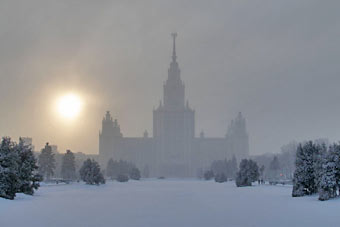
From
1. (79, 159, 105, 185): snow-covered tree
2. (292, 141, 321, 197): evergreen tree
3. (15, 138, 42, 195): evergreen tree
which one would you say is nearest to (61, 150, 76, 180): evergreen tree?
(79, 159, 105, 185): snow-covered tree

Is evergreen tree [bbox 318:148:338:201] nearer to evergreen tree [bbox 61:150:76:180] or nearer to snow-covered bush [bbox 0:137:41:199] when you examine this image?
snow-covered bush [bbox 0:137:41:199]

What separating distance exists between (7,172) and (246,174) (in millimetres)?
41498

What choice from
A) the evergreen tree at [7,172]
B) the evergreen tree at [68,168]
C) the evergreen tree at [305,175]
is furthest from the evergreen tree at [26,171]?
the evergreen tree at [68,168]

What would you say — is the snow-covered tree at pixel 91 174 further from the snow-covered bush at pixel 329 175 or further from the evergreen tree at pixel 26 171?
the snow-covered bush at pixel 329 175

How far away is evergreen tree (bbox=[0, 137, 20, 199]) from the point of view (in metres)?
36.2

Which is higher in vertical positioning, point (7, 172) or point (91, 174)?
point (91, 174)

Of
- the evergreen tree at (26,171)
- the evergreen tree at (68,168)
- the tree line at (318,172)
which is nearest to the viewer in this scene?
the tree line at (318,172)

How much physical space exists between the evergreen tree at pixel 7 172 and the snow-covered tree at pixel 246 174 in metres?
39.2

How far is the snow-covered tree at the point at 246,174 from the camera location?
70.6 metres

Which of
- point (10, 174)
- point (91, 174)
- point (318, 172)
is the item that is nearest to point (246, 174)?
point (91, 174)

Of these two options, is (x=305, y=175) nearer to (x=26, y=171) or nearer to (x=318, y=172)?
(x=318, y=172)

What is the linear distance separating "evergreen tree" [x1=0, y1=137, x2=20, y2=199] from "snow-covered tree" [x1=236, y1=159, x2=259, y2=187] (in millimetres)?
39207

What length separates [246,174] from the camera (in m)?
A: 71.1

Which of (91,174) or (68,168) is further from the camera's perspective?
(68,168)
